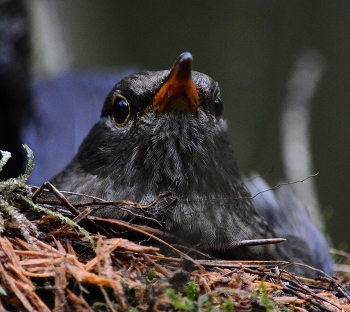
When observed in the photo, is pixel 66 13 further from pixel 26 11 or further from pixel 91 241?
pixel 91 241

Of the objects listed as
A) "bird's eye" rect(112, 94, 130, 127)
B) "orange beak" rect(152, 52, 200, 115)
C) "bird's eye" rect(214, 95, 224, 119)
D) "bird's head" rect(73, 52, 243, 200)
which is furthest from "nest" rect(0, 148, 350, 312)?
"bird's eye" rect(214, 95, 224, 119)

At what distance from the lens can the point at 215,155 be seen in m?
2.62

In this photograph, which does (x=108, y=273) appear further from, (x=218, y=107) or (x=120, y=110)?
(x=218, y=107)

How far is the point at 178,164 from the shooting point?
8.00 ft

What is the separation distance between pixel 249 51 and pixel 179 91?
700cm

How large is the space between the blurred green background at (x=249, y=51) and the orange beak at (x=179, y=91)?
17.4 feet

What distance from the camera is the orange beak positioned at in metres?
2.23

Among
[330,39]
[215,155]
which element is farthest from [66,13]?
[215,155]

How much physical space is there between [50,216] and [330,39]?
26.6 feet

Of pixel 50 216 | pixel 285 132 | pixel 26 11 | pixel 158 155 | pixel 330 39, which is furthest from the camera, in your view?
pixel 330 39

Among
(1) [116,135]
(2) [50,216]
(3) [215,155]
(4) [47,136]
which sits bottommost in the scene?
(2) [50,216]

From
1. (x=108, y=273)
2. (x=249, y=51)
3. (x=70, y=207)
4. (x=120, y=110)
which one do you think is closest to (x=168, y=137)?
(x=120, y=110)

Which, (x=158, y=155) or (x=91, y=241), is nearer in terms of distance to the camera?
(x=91, y=241)

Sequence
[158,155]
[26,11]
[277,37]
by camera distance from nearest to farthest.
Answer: [158,155], [26,11], [277,37]
